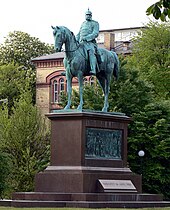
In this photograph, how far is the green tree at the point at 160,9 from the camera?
31.5ft

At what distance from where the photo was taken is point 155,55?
49.1 metres

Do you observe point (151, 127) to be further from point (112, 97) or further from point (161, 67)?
point (161, 67)

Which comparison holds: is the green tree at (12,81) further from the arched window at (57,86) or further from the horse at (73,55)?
the horse at (73,55)

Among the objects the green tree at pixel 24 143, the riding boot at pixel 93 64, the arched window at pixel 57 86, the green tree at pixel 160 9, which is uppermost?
the green tree at pixel 160 9

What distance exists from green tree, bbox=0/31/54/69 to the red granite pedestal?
58555 mm

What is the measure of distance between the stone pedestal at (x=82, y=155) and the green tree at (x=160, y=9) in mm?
13061

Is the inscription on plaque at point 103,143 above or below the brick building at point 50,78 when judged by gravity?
below

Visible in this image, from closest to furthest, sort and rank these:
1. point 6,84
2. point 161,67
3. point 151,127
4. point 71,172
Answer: point 71,172 → point 151,127 → point 161,67 → point 6,84

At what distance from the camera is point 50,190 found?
23.1 metres

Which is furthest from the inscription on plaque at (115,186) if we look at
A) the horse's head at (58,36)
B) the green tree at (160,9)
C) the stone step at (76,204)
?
the green tree at (160,9)

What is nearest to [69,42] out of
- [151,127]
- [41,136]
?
[151,127]

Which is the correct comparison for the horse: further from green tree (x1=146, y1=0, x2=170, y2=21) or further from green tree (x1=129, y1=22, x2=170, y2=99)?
green tree (x1=129, y1=22, x2=170, y2=99)

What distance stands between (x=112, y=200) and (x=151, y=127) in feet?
55.3

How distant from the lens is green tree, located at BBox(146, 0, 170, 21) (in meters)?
9.59
